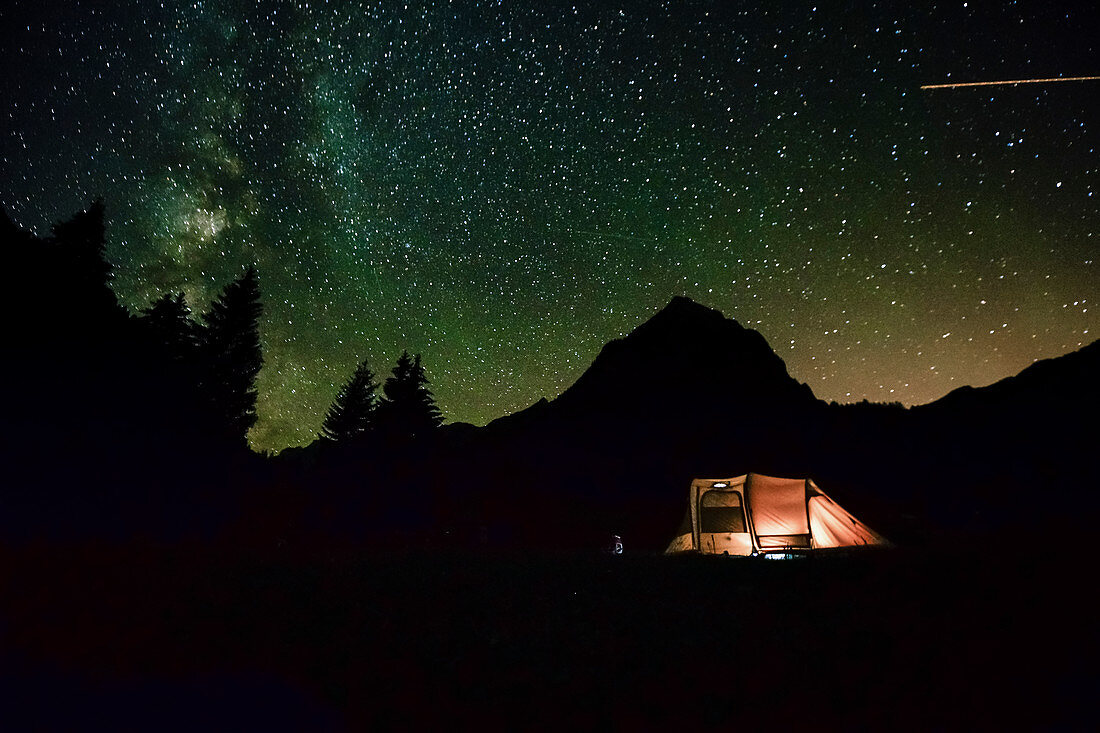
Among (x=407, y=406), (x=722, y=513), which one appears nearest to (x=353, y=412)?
(x=407, y=406)

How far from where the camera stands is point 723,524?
1420cm

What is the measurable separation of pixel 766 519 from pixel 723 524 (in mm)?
1101

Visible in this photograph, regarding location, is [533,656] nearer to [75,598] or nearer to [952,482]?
[75,598]

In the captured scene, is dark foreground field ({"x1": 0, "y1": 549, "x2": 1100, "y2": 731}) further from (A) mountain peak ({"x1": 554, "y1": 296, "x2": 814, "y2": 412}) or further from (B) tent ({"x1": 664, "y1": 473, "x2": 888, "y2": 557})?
(A) mountain peak ({"x1": 554, "y1": 296, "x2": 814, "y2": 412})

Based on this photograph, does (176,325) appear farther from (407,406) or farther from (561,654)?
(561,654)

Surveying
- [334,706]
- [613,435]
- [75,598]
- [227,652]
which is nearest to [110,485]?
[75,598]

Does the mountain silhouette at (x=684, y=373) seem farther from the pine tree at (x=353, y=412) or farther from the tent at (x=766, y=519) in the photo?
the tent at (x=766, y=519)

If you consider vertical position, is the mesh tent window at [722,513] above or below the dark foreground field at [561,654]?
above

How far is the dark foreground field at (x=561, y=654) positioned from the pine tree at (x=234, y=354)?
2922cm

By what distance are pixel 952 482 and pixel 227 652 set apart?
189 ft

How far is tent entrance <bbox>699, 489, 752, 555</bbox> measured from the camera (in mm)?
13750

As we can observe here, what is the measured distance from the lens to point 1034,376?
214ft

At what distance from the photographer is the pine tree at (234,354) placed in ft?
110

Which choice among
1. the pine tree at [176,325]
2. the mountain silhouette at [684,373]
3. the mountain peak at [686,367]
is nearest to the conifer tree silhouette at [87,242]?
the pine tree at [176,325]
